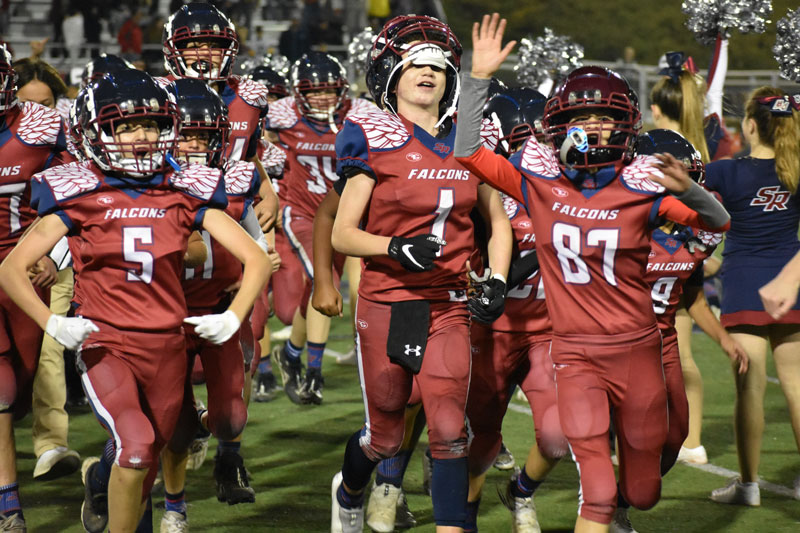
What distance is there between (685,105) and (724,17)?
1.89m

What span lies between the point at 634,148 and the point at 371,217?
1072 mm

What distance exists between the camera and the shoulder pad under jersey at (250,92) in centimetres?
655

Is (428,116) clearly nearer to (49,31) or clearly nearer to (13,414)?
(13,414)

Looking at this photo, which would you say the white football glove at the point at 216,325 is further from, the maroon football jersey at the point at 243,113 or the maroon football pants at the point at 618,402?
the maroon football jersey at the point at 243,113

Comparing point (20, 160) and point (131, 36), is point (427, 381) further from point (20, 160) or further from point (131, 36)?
point (131, 36)

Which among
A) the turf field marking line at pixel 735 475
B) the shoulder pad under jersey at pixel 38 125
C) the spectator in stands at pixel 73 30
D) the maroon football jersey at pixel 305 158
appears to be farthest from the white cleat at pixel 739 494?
the spectator in stands at pixel 73 30

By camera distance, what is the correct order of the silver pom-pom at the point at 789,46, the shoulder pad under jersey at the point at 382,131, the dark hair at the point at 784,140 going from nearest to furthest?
the shoulder pad under jersey at the point at 382,131 < the dark hair at the point at 784,140 < the silver pom-pom at the point at 789,46

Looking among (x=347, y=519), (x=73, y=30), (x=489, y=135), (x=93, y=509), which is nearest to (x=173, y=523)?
(x=93, y=509)

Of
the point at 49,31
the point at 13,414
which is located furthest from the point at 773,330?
the point at 49,31

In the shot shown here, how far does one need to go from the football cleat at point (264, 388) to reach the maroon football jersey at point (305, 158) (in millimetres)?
1243

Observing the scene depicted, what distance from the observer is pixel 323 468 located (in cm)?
629

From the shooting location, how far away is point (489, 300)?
4.32 metres

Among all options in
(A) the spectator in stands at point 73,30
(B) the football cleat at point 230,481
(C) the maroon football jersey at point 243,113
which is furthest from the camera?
(A) the spectator in stands at point 73,30

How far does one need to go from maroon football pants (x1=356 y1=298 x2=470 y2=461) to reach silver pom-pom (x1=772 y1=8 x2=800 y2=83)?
8.14 feet
